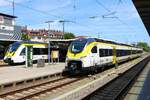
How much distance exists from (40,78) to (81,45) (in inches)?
162

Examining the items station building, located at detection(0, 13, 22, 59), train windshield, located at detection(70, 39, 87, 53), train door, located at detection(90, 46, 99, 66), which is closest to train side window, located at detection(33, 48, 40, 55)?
train door, located at detection(90, 46, 99, 66)

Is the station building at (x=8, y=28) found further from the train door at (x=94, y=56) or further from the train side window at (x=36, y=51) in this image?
the train door at (x=94, y=56)

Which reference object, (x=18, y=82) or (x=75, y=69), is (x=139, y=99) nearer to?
(x=18, y=82)

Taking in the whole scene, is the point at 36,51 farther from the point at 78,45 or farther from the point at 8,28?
the point at 8,28

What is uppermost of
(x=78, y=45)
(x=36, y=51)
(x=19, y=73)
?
(x=78, y=45)

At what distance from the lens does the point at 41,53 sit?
40.5 meters

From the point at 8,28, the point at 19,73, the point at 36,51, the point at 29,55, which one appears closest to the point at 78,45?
the point at 19,73

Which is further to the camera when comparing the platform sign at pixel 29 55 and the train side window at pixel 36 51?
the train side window at pixel 36 51

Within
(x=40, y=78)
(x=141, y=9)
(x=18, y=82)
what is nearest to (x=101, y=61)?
(x=40, y=78)

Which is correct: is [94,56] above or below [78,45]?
below

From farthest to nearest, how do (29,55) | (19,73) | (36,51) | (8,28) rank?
(8,28) < (36,51) < (29,55) < (19,73)

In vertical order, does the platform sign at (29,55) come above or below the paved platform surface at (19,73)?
above

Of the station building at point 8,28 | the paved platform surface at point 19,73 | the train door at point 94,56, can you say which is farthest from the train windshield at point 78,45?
the station building at point 8,28

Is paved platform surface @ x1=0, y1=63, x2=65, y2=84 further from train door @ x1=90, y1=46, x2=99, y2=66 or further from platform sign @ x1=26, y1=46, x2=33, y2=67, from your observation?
train door @ x1=90, y1=46, x2=99, y2=66
